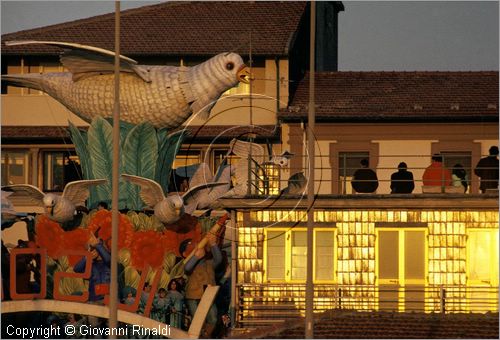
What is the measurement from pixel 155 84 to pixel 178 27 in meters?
17.8

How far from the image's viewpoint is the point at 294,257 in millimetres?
55844

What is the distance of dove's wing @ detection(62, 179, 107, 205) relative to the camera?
56531 millimetres

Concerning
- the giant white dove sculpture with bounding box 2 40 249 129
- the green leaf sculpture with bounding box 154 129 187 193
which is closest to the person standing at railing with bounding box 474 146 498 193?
the giant white dove sculpture with bounding box 2 40 249 129

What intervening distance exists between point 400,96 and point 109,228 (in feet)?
61.8

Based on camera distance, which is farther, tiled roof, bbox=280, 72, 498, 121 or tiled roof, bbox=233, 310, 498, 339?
tiled roof, bbox=280, 72, 498, 121

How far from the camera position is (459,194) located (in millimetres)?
55719

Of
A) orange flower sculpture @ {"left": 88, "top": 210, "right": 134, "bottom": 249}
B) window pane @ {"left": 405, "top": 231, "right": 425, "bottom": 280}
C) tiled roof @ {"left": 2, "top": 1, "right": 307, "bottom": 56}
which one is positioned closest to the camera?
window pane @ {"left": 405, "top": 231, "right": 425, "bottom": 280}

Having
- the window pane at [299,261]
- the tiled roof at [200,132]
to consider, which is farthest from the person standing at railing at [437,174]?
the tiled roof at [200,132]

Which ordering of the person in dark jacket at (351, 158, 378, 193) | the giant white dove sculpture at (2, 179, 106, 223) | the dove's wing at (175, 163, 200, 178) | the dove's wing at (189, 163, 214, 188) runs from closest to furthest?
the giant white dove sculpture at (2, 179, 106, 223) → the person in dark jacket at (351, 158, 378, 193) → the dove's wing at (189, 163, 214, 188) → the dove's wing at (175, 163, 200, 178)

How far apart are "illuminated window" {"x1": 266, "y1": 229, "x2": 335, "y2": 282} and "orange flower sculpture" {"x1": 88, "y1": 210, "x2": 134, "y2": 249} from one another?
3944mm

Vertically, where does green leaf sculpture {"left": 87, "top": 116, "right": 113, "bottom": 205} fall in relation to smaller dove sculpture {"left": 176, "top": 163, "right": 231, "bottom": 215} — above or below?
above

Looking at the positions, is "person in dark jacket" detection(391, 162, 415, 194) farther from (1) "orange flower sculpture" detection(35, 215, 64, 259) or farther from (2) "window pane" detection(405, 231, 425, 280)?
(1) "orange flower sculpture" detection(35, 215, 64, 259)

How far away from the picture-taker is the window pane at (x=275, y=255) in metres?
A: 55.8

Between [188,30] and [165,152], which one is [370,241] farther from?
[188,30]
